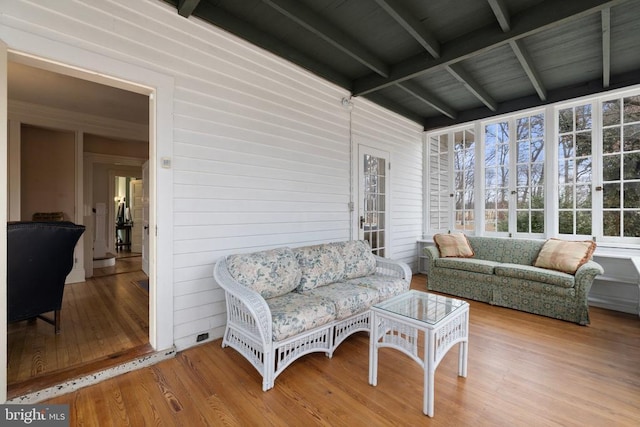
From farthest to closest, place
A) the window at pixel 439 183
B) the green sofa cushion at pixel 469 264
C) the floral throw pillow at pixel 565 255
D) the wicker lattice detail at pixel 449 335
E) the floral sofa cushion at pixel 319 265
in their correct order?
the window at pixel 439 183 < the green sofa cushion at pixel 469 264 < the floral throw pillow at pixel 565 255 < the floral sofa cushion at pixel 319 265 < the wicker lattice detail at pixel 449 335

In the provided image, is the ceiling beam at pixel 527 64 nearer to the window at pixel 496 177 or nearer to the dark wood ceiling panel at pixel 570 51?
the dark wood ceiling panel at pixel 570 51

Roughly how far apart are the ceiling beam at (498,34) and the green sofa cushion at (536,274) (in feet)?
8.45

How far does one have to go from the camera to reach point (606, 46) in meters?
2.89

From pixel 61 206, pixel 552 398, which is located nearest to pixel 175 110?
pixel 552 398

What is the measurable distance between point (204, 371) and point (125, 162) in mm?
4943

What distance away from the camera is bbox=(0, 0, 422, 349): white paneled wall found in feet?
6.88

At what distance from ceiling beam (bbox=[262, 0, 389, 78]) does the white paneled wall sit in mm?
650

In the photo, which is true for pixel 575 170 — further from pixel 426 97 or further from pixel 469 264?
pixel 426 97

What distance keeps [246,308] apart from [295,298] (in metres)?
0.48

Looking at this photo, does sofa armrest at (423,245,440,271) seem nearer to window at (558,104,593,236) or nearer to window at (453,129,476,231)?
window at (453,129,476,231)

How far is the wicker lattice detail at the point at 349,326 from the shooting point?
2.45 metres

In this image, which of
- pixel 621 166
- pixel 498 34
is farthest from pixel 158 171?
pixel 621 166

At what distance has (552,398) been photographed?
6.12 ft

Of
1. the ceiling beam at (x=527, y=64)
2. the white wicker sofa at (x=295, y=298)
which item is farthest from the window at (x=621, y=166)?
the white wicker sofa at (x=295, y=298)
